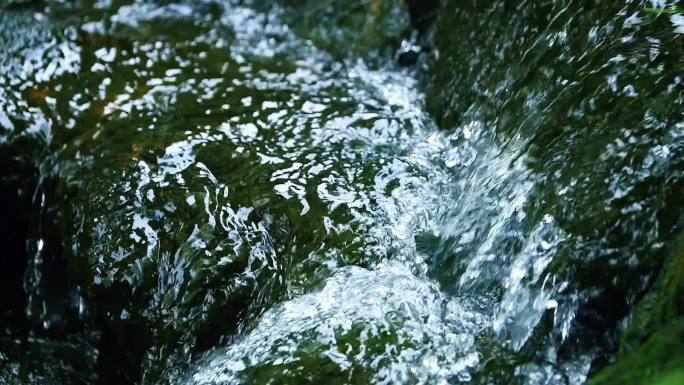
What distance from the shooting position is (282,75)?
14.0ft

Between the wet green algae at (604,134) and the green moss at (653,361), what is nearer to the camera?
the green moss at (653,361)

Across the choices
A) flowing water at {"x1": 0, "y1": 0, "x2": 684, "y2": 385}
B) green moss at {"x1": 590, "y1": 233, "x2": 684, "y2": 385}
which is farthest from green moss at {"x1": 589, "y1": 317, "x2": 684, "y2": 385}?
flowing water at {"x1": 0, "y1": 0, "x2": 684, "y2": 385}

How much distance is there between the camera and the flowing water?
249cm

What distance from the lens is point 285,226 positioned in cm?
309

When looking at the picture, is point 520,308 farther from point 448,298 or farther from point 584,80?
point 584,80

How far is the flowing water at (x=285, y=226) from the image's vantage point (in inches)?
98.0

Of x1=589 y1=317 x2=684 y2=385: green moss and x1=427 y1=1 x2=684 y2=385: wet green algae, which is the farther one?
x1=427 y1=1 x2=684 y2=385: wet green algae

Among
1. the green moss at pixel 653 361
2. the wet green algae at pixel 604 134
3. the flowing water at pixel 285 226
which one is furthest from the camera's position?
the flowing water at pixel 285 226

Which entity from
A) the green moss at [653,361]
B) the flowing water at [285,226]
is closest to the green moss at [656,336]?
the green moss at [653,361]

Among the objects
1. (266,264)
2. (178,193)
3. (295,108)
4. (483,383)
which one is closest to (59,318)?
(178,193)

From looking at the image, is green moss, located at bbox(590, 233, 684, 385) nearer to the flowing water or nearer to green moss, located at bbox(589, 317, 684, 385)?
green moss, located at bbox(589, 317, 684, 385)

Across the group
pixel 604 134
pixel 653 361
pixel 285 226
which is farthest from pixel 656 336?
pixel 285 226

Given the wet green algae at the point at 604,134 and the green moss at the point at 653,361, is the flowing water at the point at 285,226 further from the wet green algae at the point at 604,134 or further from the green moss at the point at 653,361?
the green moss at the point at 653,361

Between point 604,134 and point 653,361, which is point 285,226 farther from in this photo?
point 653,361
